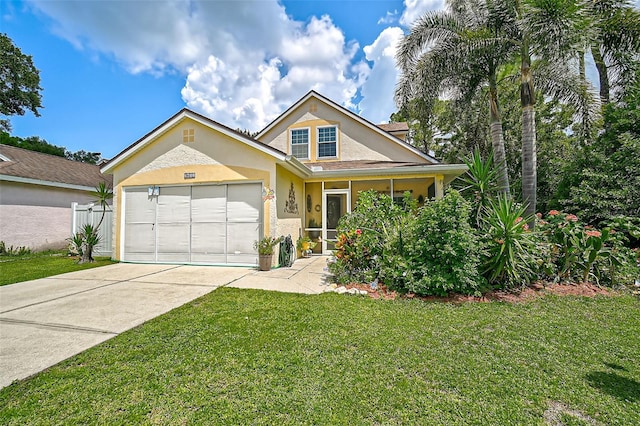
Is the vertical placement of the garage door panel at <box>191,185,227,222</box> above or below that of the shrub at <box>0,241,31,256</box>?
above

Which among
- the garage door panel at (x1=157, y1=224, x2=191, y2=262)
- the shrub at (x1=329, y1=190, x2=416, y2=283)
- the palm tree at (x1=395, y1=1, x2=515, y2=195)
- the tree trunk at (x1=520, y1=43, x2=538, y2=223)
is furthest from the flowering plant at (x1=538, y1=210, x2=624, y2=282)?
the garage door panel at (x1=157, y1=224, x2=191, y2=262)

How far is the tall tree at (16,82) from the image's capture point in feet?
73.4

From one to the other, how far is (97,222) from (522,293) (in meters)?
14.2

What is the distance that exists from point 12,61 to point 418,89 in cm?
3413

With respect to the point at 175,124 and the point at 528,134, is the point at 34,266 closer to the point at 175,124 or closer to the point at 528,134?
the point at 175,124

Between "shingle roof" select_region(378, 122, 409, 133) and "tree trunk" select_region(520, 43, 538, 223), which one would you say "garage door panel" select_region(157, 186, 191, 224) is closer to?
"shingle roof" select_region(378, 122, 409, 133)

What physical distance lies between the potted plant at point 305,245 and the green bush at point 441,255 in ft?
16.2

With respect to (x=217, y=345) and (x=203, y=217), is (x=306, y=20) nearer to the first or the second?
(x=203, y=217)

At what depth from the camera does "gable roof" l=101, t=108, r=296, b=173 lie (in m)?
7.87

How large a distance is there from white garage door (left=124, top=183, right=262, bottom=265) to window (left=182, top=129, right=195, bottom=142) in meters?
1.60

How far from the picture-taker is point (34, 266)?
8.42 metres

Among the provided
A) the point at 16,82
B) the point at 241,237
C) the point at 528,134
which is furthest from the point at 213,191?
the point at 16,82

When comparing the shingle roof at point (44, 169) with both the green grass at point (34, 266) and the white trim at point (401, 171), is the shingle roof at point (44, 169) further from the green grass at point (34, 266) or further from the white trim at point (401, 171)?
the white trim at point (401, 171)

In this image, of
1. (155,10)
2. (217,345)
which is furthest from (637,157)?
(155,10)
